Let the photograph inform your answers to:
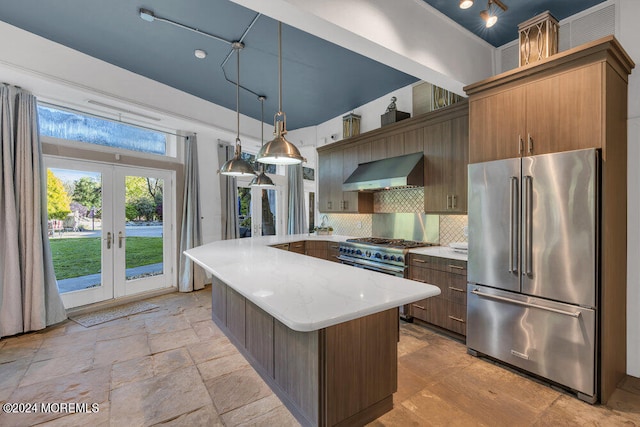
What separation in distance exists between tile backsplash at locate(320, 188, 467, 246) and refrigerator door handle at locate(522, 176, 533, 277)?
127cm

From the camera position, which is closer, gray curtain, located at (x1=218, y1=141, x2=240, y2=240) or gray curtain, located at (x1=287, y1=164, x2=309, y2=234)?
gray curtain, located at (x1=218, y1=141, x2=240, y2=240)

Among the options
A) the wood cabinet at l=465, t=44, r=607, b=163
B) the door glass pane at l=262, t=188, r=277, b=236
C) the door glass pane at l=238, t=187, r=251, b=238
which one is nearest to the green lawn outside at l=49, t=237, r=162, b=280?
the door glass pane at l=238, t=187, r=251, b=238

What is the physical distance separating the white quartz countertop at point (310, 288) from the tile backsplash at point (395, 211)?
Answer: 2077mm

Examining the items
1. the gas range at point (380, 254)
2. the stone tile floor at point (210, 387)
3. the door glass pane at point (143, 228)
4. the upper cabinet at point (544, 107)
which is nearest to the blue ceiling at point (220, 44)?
the upper cabinet at point (544, 107)

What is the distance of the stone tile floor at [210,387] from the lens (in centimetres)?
197

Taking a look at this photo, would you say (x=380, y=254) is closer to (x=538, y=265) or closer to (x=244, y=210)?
(x=538, y=265)

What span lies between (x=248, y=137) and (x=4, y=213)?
11.6 ft

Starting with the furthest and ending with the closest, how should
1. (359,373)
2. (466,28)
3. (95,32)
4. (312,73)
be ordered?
(312,73) < (95,32) < (466,28) < (359,373)

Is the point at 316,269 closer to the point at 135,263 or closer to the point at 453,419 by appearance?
the point at 453,419

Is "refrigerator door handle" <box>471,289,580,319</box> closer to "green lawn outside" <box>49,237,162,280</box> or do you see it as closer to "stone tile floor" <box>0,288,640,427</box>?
"stone tile floor" <box>0,288,640,427</box>

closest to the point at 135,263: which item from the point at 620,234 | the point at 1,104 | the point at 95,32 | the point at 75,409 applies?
the point at 1,104

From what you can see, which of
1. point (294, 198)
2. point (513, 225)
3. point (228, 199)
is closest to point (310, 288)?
point (513, 225)

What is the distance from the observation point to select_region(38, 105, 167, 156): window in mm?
3832

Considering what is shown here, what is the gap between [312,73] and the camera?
380cm
